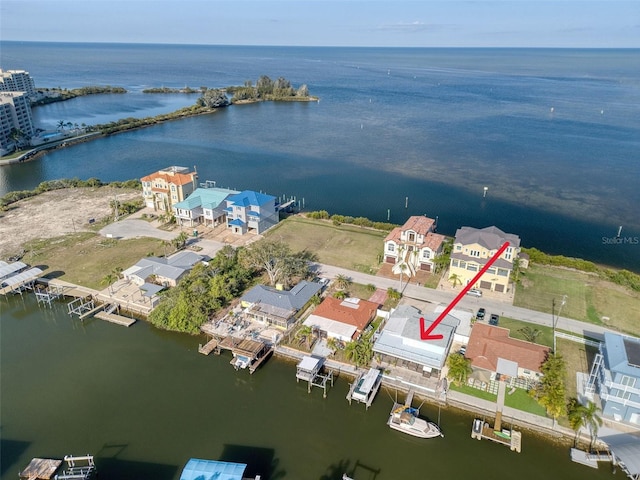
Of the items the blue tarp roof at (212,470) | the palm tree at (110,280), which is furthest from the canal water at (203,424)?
the palm tree at (110,280)

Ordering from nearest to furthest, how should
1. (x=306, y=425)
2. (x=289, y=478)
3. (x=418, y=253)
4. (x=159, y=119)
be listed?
1. (x=289, y=478)
2. (x=306, y=425)
3. (x=418, y=253)
4. (x=159, y=119)

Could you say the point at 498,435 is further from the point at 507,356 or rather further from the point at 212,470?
the point at 212,470

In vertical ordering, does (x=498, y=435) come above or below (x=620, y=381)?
below

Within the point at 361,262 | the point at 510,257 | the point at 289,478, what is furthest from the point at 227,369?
the point at 510,257

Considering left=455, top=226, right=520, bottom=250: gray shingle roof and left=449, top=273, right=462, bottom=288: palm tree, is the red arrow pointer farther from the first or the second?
left=449, top=273, right=462, bottom=288: palm tree

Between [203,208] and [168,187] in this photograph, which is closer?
[203,208]

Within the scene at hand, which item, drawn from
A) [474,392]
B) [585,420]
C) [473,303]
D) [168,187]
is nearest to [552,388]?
[585,420]

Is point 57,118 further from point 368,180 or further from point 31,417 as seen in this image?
point 31,417
